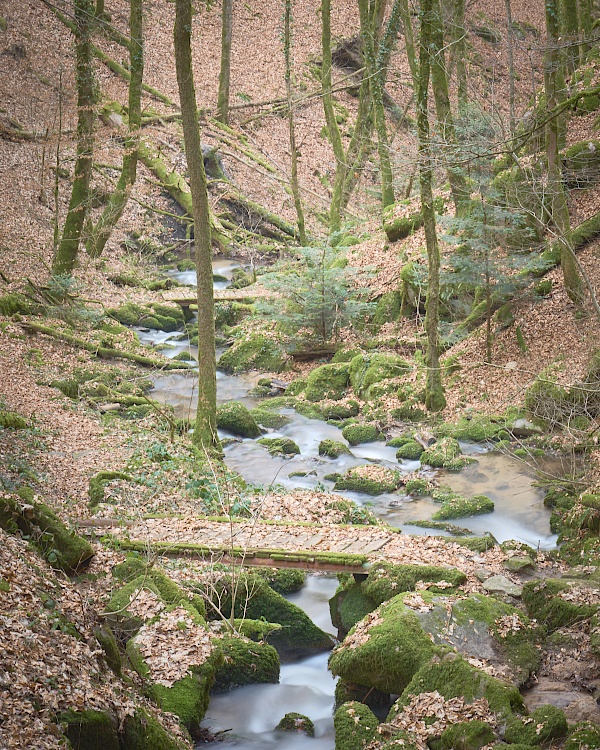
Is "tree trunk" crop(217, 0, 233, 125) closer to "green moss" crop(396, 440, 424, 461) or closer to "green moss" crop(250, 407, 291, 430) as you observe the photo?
"green moss" crop(250, 407, 291, 430)

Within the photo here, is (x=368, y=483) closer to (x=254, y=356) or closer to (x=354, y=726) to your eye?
(x=354, y=726)

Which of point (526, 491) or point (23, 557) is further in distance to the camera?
point (526, 491)

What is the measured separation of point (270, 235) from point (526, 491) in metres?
17.9

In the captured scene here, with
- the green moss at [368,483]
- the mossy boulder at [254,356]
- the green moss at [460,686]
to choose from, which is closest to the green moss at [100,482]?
the green moss at [368,483]

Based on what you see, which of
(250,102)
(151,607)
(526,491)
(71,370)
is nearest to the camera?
(151,607)

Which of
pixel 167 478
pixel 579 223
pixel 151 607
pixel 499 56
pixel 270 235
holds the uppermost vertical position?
pixel 499 56

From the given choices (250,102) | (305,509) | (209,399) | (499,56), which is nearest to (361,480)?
(305,509)

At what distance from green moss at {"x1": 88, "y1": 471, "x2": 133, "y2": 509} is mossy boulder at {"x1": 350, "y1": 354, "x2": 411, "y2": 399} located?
25.1 ft

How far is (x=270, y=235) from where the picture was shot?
93.7ft

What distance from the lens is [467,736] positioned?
6.06 m

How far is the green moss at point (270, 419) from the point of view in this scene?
1711cm

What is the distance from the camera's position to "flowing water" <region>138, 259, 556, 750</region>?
316 inches

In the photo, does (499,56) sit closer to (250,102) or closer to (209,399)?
(250,102)

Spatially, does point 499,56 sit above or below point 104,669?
above
